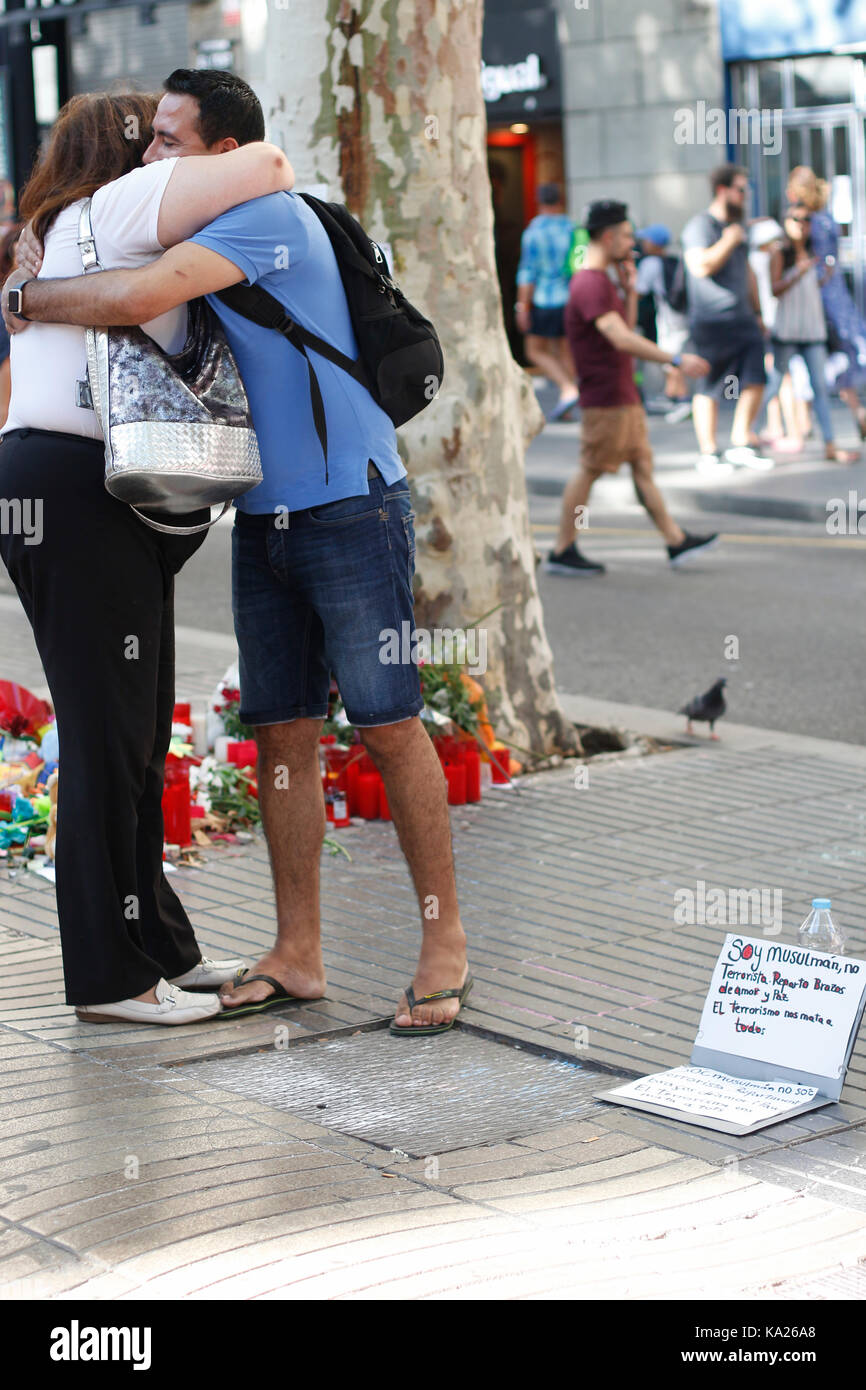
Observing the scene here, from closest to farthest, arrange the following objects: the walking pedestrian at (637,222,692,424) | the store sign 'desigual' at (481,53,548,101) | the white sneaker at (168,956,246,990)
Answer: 1. the white sneaker at (168,956,246,990)
2. the walking pedestrian at (637,222,692,424)
3. the store sign 'desigual' at (481,53,548,101)

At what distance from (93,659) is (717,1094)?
1.57m

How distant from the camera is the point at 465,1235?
306 centimetres

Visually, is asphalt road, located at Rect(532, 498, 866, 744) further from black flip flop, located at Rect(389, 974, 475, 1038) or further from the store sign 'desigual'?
the store sign 'desigual'

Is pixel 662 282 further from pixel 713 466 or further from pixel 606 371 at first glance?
pixel 606 371

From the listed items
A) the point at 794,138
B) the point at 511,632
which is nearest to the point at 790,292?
the point at 794,138

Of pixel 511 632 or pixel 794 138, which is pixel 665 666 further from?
pixel 794 138

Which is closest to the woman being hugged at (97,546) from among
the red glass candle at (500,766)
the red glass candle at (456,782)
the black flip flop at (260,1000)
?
the black flip flop at (260,1000)

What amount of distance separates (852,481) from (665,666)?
6436mm

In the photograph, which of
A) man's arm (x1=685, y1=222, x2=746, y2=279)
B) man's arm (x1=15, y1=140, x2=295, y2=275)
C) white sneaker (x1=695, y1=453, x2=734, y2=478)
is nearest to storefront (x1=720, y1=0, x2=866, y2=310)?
white sneaker (x1=695, y1=453, x2=734, y2=478)

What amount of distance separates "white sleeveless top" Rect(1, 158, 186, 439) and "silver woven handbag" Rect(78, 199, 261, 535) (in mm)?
32

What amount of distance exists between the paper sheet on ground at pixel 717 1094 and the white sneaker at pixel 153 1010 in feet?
3.27

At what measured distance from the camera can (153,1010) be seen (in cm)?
410

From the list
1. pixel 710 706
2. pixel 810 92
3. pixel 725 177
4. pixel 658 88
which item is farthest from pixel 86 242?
pixel 658 88

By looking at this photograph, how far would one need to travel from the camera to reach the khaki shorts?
34.3ft
